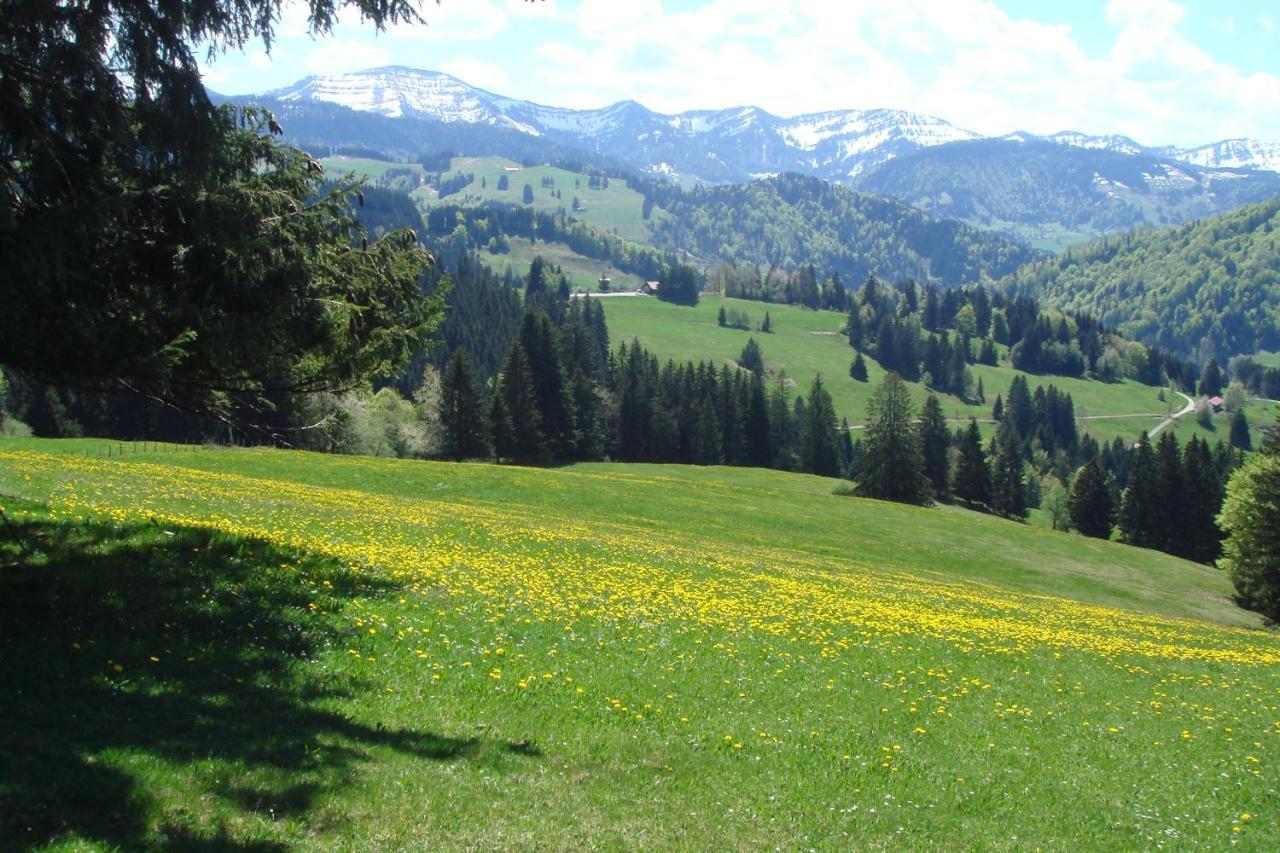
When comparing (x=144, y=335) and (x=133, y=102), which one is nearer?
(x=133, y=102)

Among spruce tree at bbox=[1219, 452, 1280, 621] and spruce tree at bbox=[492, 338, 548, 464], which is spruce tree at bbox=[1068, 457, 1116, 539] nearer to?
spruce tree at bbox=[1219, 452, 1280, 621]

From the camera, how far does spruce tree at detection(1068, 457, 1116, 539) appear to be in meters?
114

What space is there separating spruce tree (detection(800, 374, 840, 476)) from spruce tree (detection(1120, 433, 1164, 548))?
131 feet

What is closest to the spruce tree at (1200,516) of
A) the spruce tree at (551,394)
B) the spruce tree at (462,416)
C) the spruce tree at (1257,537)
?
the spruce tree at (1257,537)

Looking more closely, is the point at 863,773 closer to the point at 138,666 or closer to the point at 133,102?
the point at 138,666

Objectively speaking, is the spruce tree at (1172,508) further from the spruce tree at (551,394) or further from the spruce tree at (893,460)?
the spruce tree at (551,394)

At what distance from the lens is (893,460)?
100m

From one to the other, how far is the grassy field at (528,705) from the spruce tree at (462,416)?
71.6 meters

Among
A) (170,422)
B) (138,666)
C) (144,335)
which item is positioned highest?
(144,335)

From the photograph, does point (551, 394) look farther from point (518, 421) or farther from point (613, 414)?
point (613, 414)

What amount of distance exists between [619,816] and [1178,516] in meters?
115

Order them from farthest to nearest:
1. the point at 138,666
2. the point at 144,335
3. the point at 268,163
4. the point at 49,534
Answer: the point at 268,163
the point at 49,534
the point at 144,335
the point at 138,666

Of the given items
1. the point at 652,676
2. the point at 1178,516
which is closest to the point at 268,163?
the point at 652,676

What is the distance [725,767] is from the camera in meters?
10.7
